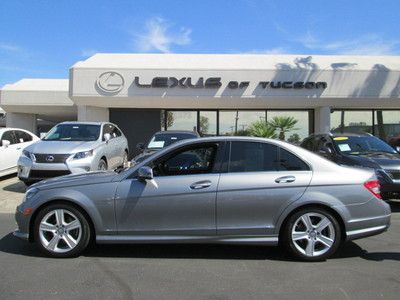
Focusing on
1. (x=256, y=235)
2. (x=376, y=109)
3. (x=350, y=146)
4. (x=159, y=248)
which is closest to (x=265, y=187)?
(x=256, y=235)

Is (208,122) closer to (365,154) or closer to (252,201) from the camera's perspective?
(365,154)

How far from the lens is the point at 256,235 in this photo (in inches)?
221

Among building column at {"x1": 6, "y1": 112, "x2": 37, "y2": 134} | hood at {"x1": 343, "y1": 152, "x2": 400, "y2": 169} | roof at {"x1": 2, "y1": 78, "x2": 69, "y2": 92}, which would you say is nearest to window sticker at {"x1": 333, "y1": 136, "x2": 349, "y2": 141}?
hood at {"x1": 343, "y1": 152, "x2": 400, "y2": 169}

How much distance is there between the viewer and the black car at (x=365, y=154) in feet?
29.7

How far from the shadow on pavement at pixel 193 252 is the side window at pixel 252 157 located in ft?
3.60

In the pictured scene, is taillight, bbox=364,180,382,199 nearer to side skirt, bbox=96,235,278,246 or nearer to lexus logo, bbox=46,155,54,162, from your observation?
side skirt, bbox=96,235,278,246

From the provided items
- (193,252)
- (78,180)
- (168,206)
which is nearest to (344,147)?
(193,252)

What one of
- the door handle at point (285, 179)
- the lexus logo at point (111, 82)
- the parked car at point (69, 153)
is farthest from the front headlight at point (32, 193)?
the lexus logo at point (111, 82)

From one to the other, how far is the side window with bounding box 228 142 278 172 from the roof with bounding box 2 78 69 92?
18.0 metres

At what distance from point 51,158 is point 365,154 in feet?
21.8

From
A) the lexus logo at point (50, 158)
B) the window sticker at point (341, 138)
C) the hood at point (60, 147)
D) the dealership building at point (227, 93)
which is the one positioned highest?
the dealership building at point (227, 93)

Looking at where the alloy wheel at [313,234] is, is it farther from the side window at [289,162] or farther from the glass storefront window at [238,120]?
the glass storefront window at [238,120]

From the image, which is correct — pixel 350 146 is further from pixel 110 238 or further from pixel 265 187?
pixel 110 238

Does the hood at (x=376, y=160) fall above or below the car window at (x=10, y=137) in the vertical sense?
below
